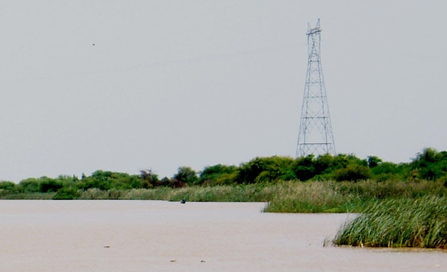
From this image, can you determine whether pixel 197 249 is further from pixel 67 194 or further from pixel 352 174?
pixel 67 194

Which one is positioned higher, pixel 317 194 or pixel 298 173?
pixel 298 173

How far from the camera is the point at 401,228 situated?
52.2 ft

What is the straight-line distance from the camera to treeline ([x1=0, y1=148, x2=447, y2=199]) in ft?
152

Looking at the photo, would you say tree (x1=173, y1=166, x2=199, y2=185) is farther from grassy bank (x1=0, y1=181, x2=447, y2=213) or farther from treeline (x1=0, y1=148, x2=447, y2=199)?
grassy bank (x1=0, y1=181, x2=447, y2=213)

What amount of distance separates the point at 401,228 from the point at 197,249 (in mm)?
4123

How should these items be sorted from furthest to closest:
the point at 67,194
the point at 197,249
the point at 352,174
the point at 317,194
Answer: the point at 67,194 < the point at 352,174 < the point at 317,194 < the point at 197,249

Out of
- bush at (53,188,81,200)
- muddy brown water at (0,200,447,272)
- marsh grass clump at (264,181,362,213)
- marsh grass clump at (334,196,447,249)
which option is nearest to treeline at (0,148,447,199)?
bush at (53,188,81,200)

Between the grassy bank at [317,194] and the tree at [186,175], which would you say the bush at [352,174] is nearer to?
the grassy bank at [317,194]

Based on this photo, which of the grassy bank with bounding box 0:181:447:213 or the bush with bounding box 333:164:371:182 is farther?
the bush with bounding box 333:164:371:182

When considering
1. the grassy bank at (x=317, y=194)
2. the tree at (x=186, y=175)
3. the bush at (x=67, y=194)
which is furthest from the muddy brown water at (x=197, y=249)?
the tree at (x=186, y=175)

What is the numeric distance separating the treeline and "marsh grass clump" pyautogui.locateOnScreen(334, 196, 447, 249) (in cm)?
2198

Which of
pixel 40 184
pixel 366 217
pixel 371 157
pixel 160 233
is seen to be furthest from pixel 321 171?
pixel 366 217

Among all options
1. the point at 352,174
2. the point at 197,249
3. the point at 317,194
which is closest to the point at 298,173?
the point at 352,174

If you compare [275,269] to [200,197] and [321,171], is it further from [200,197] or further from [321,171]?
[321,171]
